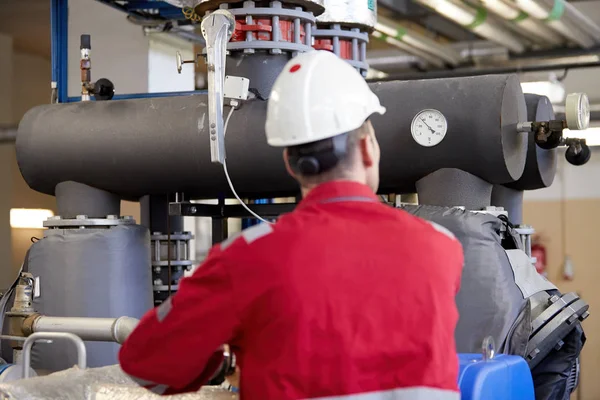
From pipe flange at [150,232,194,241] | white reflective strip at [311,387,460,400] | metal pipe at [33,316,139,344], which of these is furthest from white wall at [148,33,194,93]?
white reflective strip at [311,387,460,400]

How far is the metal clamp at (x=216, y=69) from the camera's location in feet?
7.98

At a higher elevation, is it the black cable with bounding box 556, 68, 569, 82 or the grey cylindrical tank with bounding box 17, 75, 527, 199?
the black cable with bounding box 556, 68, 569, 82

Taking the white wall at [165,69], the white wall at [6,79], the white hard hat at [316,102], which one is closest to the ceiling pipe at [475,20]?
the white wall at [165,69]

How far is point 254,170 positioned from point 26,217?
207 inches

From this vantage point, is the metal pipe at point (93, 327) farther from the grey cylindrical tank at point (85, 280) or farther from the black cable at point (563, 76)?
the black cable at point (563, 76)

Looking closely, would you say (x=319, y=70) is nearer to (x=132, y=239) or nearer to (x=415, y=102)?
(x=415, y=102)

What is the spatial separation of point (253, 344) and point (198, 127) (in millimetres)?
1538

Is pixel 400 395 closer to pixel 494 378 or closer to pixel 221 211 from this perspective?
pixel 494 378

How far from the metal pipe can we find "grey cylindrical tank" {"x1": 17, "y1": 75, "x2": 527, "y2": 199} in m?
0.88

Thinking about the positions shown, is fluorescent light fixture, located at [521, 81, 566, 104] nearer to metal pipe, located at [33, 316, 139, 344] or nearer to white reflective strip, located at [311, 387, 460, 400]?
metal pipe, located at [33, 316, 139, 344]

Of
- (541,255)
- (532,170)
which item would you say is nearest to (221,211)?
(532,170)

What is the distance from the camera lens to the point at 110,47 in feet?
16.6

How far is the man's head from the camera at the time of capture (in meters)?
1.29

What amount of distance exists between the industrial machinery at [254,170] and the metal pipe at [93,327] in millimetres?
102
